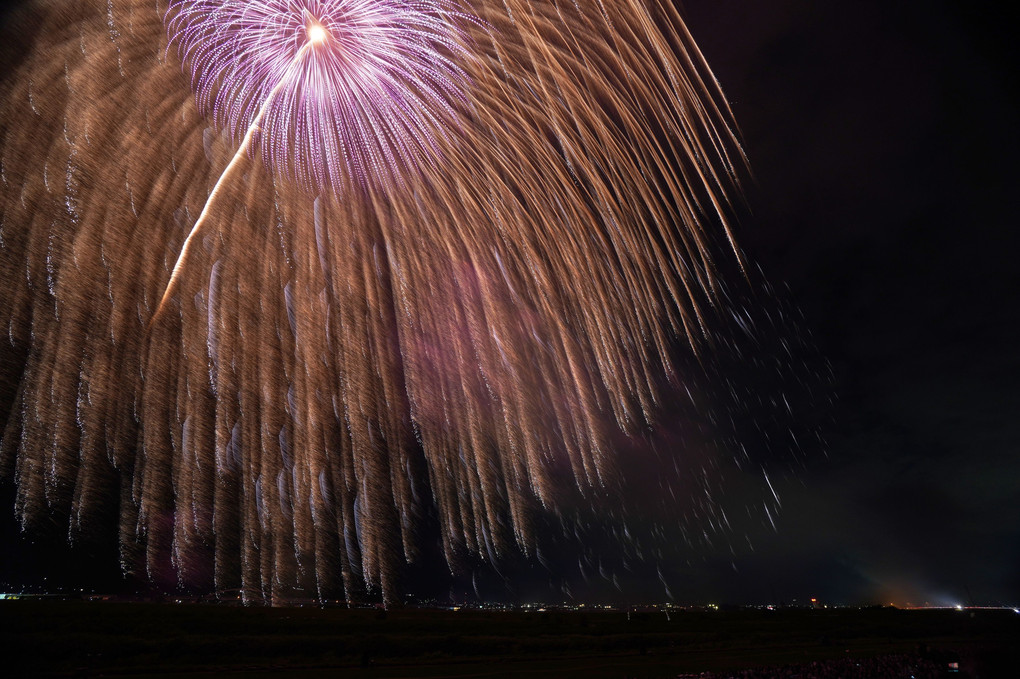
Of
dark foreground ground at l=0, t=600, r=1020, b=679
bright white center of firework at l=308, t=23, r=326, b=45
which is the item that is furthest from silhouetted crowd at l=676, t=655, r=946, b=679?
bright white center of firework at l=308, t=23, r=326, b=45

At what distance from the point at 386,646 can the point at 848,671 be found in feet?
79.0

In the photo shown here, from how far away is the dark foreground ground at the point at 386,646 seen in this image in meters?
26.7

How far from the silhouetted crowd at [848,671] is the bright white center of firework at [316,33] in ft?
95.5

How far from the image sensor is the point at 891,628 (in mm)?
55219

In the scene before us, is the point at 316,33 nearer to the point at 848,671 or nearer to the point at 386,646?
the point at 386,646

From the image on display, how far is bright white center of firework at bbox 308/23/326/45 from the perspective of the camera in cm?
1639

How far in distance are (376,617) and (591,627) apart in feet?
57.7

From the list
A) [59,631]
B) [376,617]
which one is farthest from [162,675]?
[376,617]


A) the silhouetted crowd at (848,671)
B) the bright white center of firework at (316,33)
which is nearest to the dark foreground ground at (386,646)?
the silhouetted crowd at (848,671)

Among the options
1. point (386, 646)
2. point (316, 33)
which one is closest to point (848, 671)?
point (386, 646)

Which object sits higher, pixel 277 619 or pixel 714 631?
pixel 277 619

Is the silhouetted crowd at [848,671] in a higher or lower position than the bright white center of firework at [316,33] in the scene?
lower

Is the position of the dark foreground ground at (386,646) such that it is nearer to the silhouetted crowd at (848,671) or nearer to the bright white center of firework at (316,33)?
the silhouetted crowd at (848,671)

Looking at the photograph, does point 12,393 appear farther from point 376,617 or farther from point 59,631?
point 376,617
